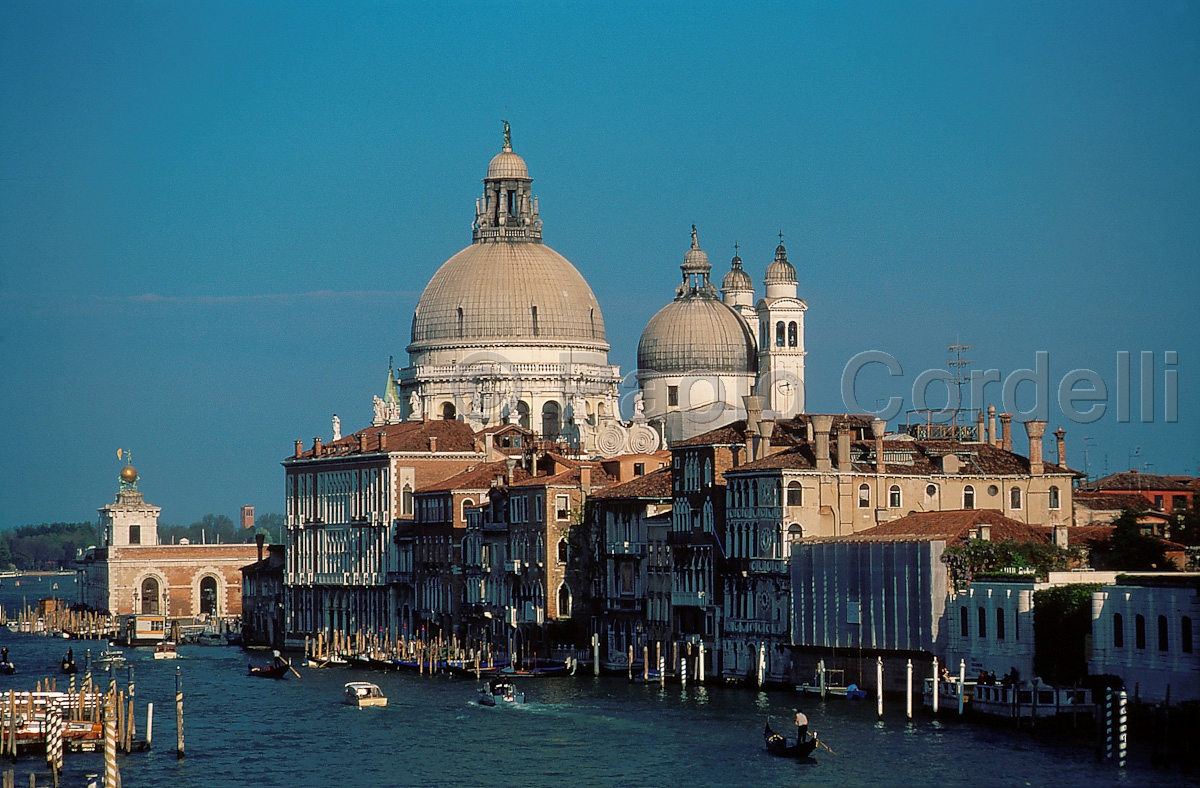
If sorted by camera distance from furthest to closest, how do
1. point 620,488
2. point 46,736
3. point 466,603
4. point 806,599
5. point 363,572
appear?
point 363,572 → point 466,603 → point 620,488 → point 806,599 → point 46,736

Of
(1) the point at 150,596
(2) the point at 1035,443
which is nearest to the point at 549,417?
(1) the point at 150,596

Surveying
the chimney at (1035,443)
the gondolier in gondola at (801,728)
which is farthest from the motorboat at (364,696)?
the chimney at (1035,443)

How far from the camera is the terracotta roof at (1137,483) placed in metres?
88.2

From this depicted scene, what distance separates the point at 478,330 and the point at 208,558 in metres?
24.1

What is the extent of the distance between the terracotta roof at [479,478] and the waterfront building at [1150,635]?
3143cm

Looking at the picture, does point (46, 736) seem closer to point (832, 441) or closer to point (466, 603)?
point (832, 441)

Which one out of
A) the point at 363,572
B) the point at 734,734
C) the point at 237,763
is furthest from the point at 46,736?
the point at 363,572

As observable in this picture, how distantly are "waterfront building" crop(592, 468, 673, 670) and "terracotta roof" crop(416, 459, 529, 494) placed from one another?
6.77 m

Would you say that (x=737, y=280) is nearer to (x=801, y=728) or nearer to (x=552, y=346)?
(x=552, y=346)

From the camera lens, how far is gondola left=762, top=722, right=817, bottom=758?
50750 mm

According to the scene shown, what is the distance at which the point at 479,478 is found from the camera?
84625 millimetres

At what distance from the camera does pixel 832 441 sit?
68.3m

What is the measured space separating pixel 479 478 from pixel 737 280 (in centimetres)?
3141

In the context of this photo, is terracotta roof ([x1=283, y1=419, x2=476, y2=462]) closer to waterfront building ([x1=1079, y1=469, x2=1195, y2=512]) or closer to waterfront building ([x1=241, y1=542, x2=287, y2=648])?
waterfront building ([x1=241, y1=542, x2=287, y2=648])
